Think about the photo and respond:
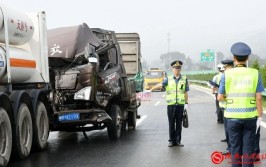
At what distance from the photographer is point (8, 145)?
7.93m

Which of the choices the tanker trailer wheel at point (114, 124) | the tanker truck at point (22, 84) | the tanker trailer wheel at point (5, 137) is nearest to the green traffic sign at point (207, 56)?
the tanker trailer wheel at point (114, 124)

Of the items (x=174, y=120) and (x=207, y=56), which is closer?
(x=174, y=120)

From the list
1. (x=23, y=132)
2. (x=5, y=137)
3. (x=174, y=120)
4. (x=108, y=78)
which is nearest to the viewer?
(x=5, y=137)

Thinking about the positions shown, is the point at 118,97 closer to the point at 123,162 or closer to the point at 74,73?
the point at 74,73

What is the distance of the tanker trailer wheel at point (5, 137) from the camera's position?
304 inches

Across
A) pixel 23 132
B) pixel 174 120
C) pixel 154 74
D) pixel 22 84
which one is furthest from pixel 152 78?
pixel 23 132

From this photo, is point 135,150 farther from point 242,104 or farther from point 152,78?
point 152,78

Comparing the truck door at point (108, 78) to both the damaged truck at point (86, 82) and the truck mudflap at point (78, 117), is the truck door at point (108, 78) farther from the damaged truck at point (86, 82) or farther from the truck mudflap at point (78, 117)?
the truck mudflap at point (78, 117)

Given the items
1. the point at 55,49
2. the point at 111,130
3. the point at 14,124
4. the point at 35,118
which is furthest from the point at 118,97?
the point at 14,124

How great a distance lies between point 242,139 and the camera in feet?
20.0

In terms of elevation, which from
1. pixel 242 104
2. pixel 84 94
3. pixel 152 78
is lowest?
pixel 152 78

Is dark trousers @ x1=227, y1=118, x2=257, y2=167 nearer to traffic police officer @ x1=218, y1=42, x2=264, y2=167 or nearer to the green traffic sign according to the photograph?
traffic police officer @ x1=218, y1=42, x2=264, y2=167

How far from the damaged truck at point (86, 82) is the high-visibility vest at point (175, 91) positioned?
4.50ft

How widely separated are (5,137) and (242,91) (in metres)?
3.86
